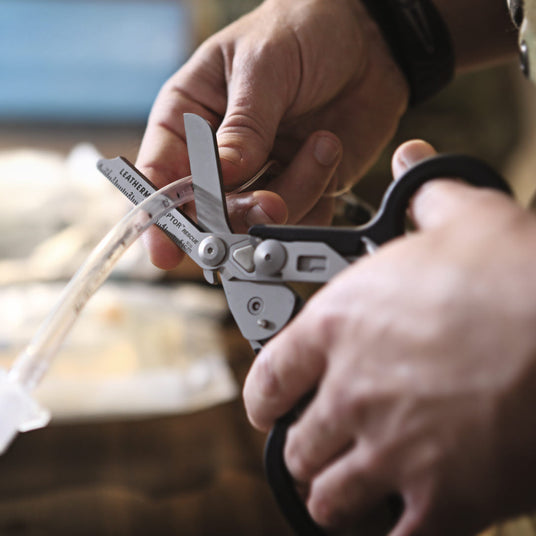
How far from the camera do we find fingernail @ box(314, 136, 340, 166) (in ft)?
1.73

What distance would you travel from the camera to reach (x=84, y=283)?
1.12 ft

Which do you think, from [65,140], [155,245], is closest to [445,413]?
[155,245]

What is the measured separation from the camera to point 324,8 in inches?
21.1

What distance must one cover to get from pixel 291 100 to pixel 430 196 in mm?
265

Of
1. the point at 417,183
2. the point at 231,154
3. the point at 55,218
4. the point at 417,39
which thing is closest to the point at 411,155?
the point at 417,183

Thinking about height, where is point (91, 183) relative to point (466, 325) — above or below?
below

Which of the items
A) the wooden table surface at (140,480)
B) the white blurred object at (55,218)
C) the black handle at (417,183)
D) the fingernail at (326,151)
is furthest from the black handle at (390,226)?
the white blurred object at (55,218)

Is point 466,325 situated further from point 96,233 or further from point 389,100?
point 96,233

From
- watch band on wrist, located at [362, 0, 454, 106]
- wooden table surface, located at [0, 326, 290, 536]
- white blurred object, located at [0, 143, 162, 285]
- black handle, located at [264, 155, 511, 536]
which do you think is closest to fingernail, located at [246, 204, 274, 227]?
black handle, located at [264, 155, 511, 536]

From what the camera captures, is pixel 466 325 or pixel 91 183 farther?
pixel 91 183

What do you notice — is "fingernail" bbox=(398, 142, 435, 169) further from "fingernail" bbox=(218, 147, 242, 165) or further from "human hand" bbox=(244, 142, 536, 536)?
"fingernail" bbox=(218, 147, 242, 165)

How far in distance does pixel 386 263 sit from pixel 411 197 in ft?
0.19

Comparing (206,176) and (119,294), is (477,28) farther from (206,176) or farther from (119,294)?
(119,294)

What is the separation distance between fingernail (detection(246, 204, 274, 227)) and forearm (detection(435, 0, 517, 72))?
295mm
